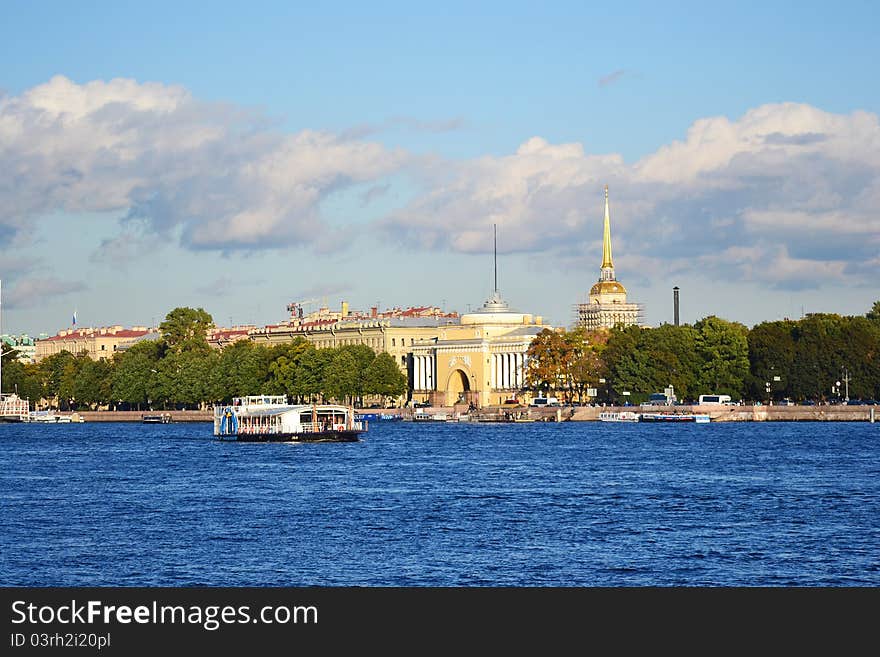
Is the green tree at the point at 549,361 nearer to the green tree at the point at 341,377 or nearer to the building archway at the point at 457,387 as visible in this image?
the green tree at the point at 341,377

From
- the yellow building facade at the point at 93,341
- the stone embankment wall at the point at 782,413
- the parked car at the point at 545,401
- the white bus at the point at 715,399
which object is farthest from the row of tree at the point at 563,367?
the yellow building facade at the point at 93,341

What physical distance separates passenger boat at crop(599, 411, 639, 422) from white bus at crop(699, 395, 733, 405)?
3.86 metres

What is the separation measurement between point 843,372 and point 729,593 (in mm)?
81154

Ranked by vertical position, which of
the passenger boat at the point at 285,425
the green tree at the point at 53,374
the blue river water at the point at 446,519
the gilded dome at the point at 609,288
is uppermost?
the gilded dome at the point at 609,288

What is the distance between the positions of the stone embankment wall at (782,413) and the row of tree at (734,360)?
3.02 metres

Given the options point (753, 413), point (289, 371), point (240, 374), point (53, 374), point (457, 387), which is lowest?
point (753, 413)

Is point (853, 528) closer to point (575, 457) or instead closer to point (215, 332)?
point (575, 457)

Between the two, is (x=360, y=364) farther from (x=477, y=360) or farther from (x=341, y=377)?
(x=477, y=360)

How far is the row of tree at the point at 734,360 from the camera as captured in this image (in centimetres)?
9544

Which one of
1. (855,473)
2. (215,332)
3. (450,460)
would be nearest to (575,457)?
(450,460)

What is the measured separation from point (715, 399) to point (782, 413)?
6.05 metres

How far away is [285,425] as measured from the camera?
6819 centimetres

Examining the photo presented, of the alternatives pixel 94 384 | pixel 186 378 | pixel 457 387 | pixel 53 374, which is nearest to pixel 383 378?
pixel 186 378

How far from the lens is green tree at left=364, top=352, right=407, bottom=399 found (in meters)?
118
